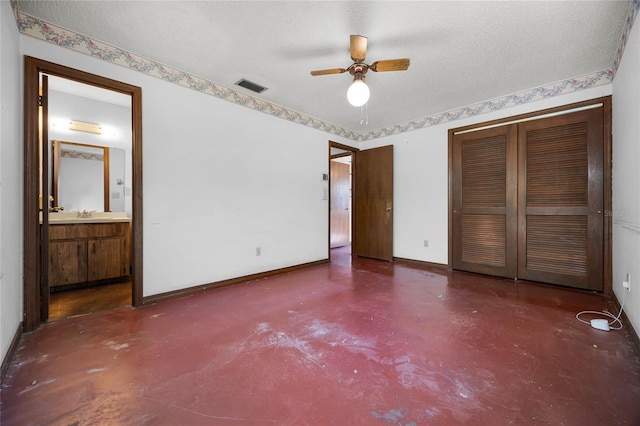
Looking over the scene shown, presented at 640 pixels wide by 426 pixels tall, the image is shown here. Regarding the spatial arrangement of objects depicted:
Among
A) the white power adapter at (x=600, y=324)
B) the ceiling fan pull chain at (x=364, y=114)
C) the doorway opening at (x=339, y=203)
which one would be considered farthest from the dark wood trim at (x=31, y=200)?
the doorway opening at (x=339, y=203)

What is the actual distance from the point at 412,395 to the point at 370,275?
95.3 inches

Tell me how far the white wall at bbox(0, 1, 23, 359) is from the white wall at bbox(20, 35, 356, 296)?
463 millimetres

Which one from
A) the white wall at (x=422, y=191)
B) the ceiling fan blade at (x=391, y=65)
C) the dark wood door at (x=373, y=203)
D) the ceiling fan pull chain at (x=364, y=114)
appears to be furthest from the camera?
the dark wood door at (x=373, y=203)

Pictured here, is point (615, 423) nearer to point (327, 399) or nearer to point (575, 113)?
point (327, 399)

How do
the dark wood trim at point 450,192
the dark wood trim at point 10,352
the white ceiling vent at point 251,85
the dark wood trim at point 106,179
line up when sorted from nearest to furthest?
the dark wood trim at point 10,352 < the white ceiling vent at point 251,85 < the dark wood trim at point 106,179 < the dark wood trim at point 450,192

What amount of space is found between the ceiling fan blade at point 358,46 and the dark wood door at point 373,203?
2.58m

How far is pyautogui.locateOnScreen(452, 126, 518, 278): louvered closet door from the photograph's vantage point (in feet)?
11.4

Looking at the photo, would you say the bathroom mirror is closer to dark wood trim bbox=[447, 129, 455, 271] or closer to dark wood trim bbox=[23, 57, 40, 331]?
dark wood trim bbox=[23, 57, 40, 331]

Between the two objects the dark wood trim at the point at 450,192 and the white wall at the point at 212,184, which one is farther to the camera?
the dark wood trim at the point at 450,192

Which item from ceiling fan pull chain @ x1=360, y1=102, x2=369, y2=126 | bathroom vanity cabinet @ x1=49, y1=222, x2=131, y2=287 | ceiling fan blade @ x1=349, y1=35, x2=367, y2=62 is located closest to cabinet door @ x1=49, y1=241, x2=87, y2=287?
bathroom vanity cabinet @ x1=49, y1=222, x2=131, y2=287

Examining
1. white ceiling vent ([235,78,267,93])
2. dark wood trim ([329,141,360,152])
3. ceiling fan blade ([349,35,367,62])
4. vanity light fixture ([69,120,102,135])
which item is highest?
white ceiling vent ([235,78,267,93])

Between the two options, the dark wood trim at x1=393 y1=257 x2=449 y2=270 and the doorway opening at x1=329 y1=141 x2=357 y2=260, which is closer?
the dark wood trim at x1=393 y1=257 x2=449 y2=270

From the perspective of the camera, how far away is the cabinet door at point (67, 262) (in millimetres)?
2969

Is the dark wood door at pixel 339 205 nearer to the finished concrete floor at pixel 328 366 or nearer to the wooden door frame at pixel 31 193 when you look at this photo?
the finished concrete floor at pixel 328 366
